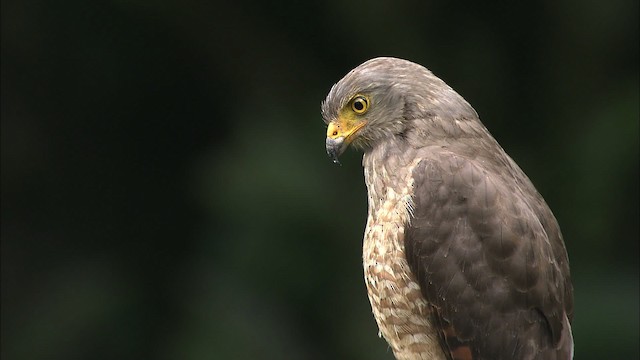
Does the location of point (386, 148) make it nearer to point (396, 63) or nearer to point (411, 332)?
point (396, 63)

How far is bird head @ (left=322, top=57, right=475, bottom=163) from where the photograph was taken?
3.59m

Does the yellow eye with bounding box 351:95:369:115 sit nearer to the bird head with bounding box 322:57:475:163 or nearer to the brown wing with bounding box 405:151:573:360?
the bird head with bounding box 322:57:475:163

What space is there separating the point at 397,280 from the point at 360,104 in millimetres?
645

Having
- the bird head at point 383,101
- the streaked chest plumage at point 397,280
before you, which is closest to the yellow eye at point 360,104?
the bird head at point 383,101

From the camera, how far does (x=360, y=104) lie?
3709 mm

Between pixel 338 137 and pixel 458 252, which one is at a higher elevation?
pixel 338 137

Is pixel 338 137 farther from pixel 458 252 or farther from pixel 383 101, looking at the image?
pixel 458 252

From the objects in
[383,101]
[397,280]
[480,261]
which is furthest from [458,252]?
[383,101]

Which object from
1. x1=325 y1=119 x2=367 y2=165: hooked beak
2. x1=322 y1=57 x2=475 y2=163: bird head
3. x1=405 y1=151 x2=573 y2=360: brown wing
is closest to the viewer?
x1=405 y1=151 x2=573 y2=360: brown wing

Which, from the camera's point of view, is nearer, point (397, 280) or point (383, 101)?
point (397, 280)

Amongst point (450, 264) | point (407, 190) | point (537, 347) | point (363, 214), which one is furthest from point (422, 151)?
point (363, 214)

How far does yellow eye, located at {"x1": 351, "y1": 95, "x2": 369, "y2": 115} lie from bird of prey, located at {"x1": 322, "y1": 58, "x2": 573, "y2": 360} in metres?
0.13

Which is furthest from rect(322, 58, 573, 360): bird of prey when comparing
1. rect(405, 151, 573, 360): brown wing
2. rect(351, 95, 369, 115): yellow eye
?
rect(351, 95, 369, 115): yellow eye

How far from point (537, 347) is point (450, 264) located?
0.40 meters
